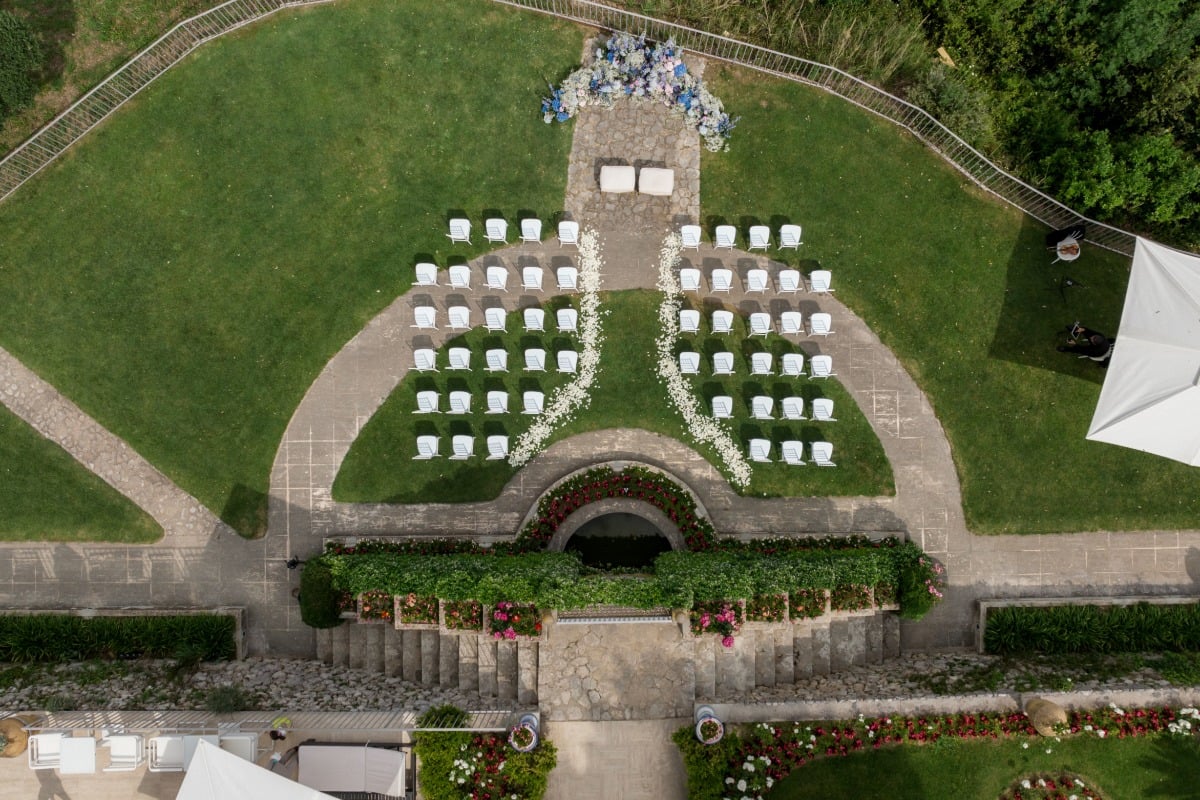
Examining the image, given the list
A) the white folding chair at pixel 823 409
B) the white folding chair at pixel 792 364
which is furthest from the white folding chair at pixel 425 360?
the white folding chair at pixel 823 409

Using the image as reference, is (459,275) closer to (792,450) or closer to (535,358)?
(535,358)

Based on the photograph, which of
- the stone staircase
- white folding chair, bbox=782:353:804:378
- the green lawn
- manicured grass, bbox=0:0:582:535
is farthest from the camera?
manicured grass, bbox=0:0:582:535

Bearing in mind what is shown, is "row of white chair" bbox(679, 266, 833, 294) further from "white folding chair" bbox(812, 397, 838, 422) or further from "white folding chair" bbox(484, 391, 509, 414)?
"white folding chair" bbox(484, 391, 509, 414)

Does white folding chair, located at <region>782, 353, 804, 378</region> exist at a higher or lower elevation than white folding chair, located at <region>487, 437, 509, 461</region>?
higher

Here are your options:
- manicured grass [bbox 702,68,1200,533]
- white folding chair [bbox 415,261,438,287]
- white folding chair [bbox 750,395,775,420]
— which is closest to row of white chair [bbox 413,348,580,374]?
white folding chair [bbox 415,261,438,287]

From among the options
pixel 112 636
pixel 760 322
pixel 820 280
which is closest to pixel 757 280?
pixel 760 322

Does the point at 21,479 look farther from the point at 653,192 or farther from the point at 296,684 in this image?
the point at 653,192

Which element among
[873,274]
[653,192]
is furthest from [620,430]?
[873,274]
